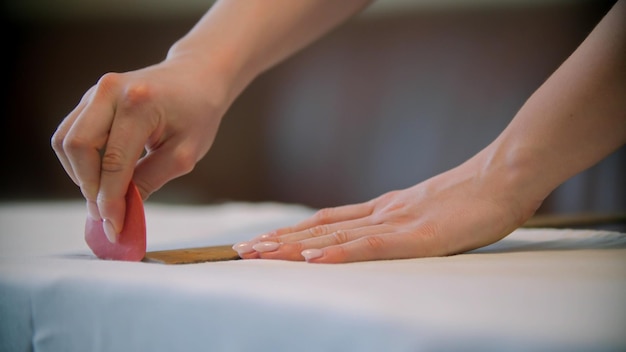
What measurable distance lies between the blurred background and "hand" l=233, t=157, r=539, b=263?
1.12 metres

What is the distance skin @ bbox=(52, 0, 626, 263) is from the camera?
2.24 ft

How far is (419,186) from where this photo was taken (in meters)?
0.80

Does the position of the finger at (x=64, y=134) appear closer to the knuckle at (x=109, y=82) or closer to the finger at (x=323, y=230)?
the knuckle at (x=109, y=82)

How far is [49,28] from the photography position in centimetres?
107

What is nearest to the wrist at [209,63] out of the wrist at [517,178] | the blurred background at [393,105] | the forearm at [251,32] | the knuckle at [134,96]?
the forearm at [251,32]

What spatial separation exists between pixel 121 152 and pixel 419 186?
0.35 m

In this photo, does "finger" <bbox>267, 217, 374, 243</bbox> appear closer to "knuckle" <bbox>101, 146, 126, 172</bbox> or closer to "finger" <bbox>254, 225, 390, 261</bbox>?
"finger" <bbox>254, 225, 390, 261</bbox>

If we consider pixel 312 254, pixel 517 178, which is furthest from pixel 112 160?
pixel 517 178

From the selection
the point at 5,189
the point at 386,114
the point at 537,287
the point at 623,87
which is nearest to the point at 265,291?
the point at 537,287

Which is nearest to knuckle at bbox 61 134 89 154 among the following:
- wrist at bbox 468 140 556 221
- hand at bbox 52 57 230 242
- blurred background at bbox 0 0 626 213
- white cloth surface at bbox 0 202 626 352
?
hand at bbox 52 57 230 242

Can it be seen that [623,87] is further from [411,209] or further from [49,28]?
[49,28]

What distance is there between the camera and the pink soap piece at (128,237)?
27.9 inches

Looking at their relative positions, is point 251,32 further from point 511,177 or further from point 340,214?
point 511,177

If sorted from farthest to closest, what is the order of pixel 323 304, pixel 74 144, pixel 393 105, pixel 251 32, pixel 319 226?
pixel 393 105
pixel 251 32
pixel 319 226
pixel 74 144
pixel 323 304
